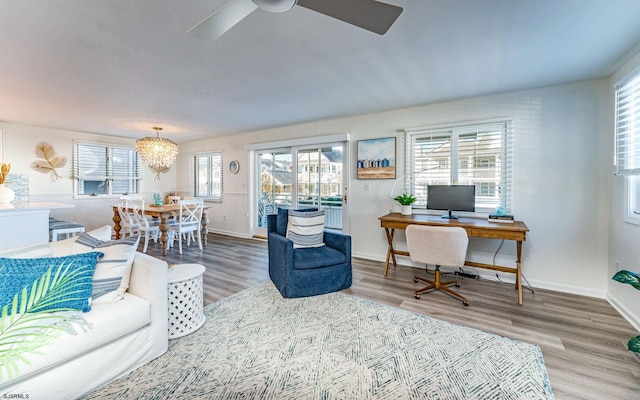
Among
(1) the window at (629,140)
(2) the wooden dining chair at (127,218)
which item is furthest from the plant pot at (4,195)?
(1) the window at (629,140)

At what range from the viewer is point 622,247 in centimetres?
250

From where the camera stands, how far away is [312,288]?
9.25 feet

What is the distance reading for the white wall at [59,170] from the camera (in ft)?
15.8

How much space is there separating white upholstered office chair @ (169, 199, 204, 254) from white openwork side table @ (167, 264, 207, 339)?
271cm

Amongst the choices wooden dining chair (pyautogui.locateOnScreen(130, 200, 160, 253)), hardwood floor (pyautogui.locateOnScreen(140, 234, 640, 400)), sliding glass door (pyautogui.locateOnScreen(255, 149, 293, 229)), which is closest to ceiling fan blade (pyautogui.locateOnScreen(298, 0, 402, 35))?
hardwood floor (pyautogui.locateOnScreen(140, 234, 640, 400))

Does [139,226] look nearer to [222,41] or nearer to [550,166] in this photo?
[222,41]

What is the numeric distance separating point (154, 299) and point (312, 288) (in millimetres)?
1489

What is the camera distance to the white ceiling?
1752mm

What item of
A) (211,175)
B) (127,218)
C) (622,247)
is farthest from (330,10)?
(211,175)

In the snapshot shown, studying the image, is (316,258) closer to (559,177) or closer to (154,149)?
(559,177)

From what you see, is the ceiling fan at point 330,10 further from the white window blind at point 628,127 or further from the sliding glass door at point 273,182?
the sliding glass door at point 273,182

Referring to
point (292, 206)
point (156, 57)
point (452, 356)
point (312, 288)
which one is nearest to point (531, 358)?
point (452, 356)

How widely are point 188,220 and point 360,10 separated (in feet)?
15.8

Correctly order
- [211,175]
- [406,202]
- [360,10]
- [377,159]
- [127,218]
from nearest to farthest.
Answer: [360,10], [406,202], [377,159], [127,218], [211,175]
